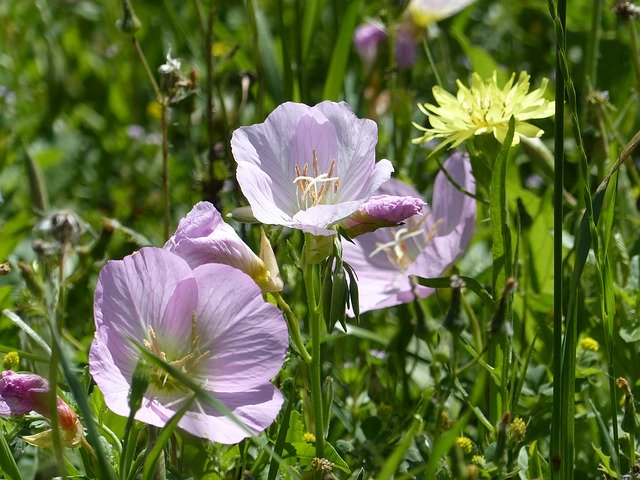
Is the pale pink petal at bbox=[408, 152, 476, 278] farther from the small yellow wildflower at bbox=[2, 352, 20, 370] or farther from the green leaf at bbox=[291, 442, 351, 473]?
the small yellow wildflower at bbox=[2, 352, 20, 370]

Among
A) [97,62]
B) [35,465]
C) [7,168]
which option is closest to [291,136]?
[35,465]

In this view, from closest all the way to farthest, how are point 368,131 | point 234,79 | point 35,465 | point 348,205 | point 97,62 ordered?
1. point 348,205
2. point 368,131
3. point 35,465
4. point 234,79
5. point 97,62

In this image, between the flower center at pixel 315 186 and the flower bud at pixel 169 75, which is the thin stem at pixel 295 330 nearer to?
the flower center at pixel 315 186

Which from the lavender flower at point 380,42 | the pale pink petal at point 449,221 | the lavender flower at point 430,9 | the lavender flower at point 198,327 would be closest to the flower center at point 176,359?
the lavender flower at point 198,327

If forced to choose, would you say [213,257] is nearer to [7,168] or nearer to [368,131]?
[368,131]

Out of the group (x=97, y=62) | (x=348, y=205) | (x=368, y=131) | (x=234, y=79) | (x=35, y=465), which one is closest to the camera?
(x=348, y=205)

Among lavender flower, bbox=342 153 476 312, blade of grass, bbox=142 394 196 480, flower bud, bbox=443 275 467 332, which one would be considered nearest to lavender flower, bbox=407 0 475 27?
lavender flower, bbox=342 153 476 312
